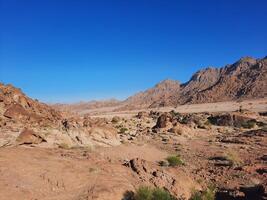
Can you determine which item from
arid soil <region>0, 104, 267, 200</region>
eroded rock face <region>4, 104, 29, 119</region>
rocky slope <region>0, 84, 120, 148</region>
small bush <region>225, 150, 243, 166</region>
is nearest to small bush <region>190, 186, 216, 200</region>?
arid soil <region>0, 104, 267, 200</region>

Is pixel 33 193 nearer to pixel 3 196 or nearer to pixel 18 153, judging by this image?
pixel 3 196

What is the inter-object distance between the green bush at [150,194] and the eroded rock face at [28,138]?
26.2 ft

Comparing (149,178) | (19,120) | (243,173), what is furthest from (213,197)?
(19,120)

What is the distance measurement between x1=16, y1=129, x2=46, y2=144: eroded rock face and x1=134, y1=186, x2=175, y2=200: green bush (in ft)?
26.2

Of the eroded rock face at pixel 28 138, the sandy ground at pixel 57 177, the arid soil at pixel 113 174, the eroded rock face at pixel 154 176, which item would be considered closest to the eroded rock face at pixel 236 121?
the arid soil at pixel 113 174

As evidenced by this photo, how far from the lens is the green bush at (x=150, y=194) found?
11297mm

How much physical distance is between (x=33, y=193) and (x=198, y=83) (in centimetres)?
17116

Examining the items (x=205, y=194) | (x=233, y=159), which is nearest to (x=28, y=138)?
(x=205, y=194)

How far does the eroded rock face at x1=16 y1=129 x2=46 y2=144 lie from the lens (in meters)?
17.5

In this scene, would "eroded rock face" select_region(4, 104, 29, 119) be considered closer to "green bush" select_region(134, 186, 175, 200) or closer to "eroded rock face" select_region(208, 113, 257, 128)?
"green bush" select_region(134, 186, 175, 200)

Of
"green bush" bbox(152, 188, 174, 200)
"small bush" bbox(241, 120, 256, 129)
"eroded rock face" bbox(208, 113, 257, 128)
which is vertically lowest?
"green bush" bbox(152, 188, 174, 200)

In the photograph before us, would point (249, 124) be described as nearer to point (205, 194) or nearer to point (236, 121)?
point (236, 121)

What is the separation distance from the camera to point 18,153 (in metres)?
13.4

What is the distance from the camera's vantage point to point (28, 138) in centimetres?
1797
